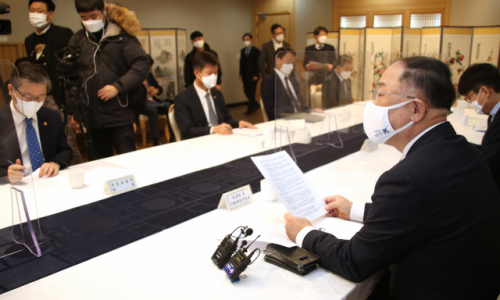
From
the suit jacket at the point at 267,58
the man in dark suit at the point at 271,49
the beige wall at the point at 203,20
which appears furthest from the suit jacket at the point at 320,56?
the beige wall at the point at 203,20

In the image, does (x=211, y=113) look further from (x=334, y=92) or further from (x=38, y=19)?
(x=38, y=19)

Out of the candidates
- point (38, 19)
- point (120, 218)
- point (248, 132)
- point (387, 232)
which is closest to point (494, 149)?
point (387, 232)

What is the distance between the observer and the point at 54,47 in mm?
3010

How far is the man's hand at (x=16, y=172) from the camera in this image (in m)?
1.23

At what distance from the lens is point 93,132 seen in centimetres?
261

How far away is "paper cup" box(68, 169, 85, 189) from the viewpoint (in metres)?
1.67

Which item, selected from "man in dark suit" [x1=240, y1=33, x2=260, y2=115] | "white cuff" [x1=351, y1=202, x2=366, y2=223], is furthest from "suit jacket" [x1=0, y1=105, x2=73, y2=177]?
"man in dark suit" [x1=240, y1=33, x2=260, y2=115]

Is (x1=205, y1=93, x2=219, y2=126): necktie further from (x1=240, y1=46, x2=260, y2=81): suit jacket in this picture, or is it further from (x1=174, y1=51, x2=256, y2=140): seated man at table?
(x1=240, y1=46, x2=260, y2=81): suit jacket

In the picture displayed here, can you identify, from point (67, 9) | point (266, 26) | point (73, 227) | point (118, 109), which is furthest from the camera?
point (266, 26)

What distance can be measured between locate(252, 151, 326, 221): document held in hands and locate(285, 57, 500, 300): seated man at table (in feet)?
0.94

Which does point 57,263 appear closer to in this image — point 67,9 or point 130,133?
point 130,133

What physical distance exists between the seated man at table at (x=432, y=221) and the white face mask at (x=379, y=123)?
0.30 feet

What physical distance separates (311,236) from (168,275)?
427mm

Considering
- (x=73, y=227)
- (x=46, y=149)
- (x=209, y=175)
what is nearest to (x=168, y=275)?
(x=73, y=227)
